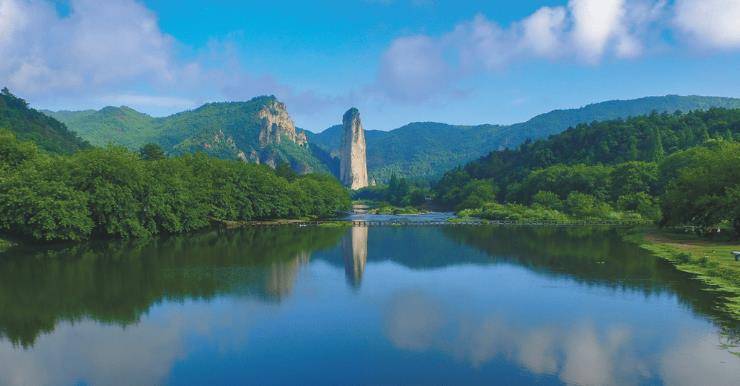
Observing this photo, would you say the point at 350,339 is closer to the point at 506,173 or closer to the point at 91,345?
the point at 91,345

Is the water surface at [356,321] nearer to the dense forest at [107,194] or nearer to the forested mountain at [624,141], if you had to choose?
the dense forest at [107,194]

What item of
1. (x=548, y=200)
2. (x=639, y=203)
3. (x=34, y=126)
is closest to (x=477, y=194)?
(x=548, y=200)

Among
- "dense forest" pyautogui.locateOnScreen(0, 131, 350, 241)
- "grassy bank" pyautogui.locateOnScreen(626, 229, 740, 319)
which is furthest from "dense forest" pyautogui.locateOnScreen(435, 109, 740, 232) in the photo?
"dense forest" pyautogui.locateOnScreen(0, 131, 350, 241)

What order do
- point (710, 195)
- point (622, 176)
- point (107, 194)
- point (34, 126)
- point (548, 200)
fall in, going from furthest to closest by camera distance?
point (34, 126), point (548, 200), point (622, 176), point (107, 194), point (710, 195)

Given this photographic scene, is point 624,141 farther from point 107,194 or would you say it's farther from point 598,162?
point 107,194

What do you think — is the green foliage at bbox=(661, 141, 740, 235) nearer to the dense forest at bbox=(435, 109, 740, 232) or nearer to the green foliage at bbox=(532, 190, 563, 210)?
the dense forest at bbox=(435, 109, 740, 232)

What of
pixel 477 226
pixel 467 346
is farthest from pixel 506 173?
pixel 467 346
